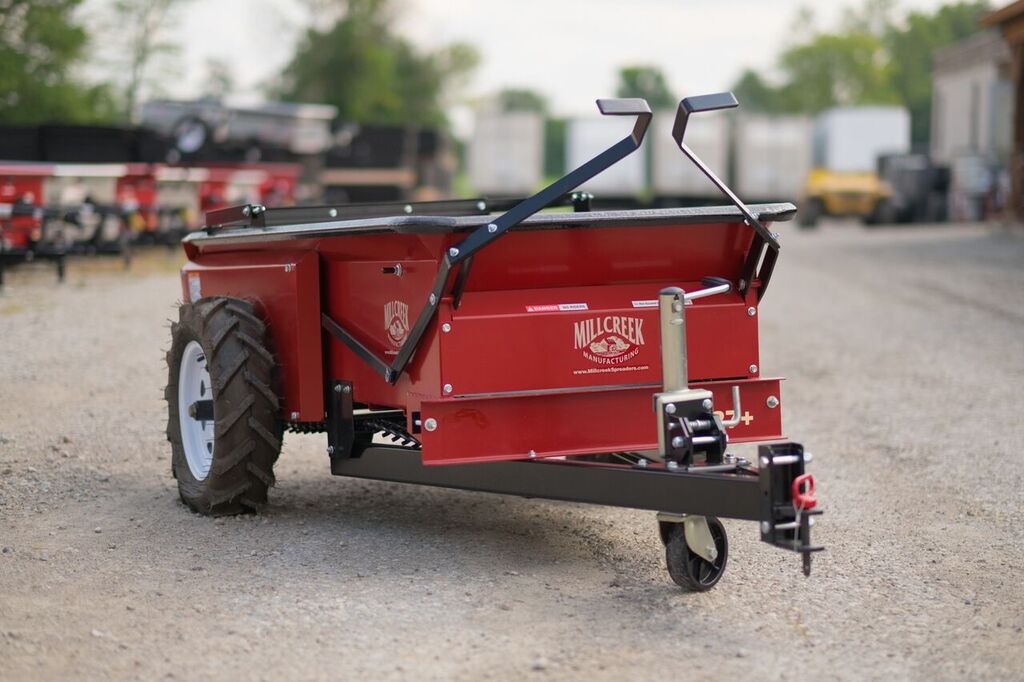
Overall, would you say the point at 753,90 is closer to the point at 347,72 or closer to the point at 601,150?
the point at 347,72

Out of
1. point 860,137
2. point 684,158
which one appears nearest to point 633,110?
point 684,158

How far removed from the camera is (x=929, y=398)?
9969 mm

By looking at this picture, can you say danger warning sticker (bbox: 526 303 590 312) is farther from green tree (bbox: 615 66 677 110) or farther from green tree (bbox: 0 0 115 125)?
green tree (bbox: 615 66 677 110)

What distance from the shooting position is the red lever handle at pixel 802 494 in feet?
14.8

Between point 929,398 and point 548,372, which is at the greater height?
point 548,372

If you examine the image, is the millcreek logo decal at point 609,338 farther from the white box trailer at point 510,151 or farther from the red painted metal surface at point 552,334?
the white box trailer at point 510,151

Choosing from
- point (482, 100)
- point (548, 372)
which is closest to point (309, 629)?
point (548, 372)

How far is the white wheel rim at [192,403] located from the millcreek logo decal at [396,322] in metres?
1.25

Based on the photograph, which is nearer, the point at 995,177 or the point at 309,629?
the point at 309,629

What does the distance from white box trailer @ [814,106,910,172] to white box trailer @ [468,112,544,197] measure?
910 centimetres

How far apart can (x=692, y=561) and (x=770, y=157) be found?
1502 inches

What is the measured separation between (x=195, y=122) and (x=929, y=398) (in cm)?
1685

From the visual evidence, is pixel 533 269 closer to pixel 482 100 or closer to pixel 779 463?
pixel 779 463

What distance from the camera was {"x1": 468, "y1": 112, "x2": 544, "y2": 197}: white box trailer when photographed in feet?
139
